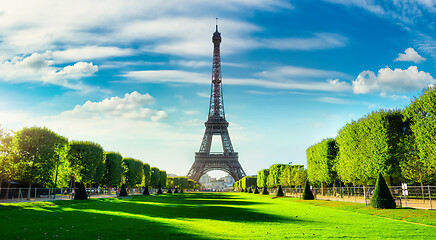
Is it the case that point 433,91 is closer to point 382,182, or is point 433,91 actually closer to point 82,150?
point 382,182

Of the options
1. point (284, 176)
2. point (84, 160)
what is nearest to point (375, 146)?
point (284, 176)

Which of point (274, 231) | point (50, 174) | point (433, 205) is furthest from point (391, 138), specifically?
point (50, 174)

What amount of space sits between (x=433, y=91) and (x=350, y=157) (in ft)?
43.8

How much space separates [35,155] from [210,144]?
2430 inches

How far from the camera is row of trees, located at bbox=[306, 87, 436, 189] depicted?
1049 inches

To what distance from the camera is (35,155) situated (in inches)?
1467

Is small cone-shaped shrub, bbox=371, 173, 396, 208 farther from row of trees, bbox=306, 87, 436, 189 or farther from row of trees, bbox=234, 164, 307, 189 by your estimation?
row of trees, bbox=234, 164, 307, 189

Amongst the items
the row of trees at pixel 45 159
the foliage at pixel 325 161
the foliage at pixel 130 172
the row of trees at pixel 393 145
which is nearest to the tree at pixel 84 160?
the row of trees at pixel 45 159

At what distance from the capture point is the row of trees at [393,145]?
2666 cm

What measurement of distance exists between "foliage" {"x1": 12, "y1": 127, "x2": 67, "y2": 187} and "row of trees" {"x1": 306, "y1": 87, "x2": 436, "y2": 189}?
115ft

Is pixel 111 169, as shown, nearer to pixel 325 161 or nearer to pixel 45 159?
pixel 45 159

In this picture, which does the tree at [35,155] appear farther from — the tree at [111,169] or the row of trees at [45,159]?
the tree at [111,169]

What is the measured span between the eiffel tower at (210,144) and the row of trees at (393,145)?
55133 mm

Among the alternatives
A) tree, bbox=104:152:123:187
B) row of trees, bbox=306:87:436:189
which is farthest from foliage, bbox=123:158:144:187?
row of trees, bbox=306:87:436:189
